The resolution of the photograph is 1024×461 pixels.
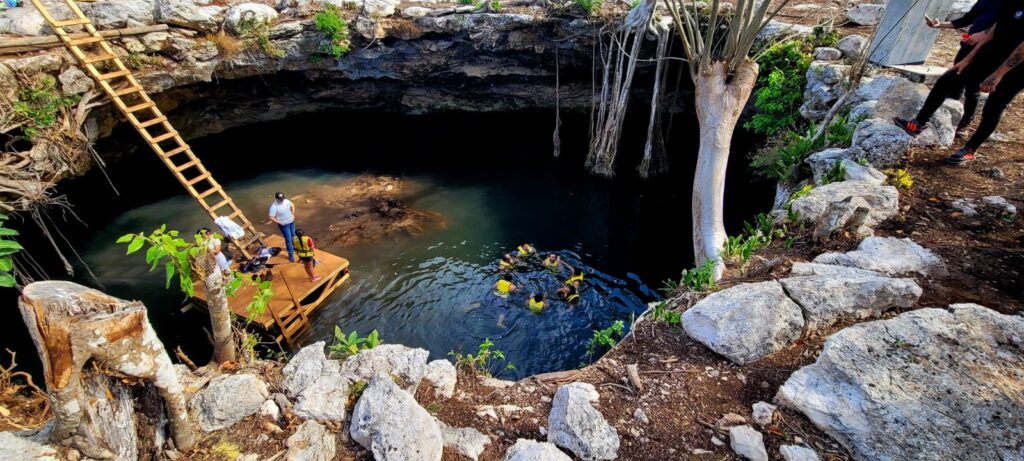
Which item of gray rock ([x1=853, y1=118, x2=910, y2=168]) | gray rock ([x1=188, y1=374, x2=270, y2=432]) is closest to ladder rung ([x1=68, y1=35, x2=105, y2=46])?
gray rock ([x1=188, y1=374, x2=270, y2=432])

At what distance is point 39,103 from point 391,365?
875 cm

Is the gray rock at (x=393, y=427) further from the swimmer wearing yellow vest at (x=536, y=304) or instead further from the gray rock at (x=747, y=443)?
the swimmer wearing yellow vest at (x=536, y=304)

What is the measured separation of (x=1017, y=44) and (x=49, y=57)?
1347cm

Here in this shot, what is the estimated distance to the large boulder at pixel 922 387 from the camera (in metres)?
2.44

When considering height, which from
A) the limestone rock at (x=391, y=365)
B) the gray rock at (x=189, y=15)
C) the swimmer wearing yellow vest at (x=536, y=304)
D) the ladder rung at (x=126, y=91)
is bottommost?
the swimmer wearing yellow vest at (x=536, y=304)

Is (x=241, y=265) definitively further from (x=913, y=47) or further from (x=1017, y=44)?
(x=913, y=47)

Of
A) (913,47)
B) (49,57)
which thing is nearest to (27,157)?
(49,57)

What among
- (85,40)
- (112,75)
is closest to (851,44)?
(112,75)

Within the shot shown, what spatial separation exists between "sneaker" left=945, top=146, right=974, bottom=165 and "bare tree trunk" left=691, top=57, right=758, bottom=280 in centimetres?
261

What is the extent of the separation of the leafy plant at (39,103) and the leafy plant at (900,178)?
41.7 ft

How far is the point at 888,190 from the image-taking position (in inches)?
191

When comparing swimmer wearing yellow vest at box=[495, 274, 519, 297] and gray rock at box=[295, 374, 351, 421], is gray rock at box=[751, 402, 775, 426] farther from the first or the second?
swimmer wearing yellow vest at box=[495, 274, 519, 297]

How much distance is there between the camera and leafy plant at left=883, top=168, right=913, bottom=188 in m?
5.08

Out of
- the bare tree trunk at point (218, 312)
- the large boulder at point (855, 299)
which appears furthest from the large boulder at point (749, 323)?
the bare tree trunk at point (218, 312)
